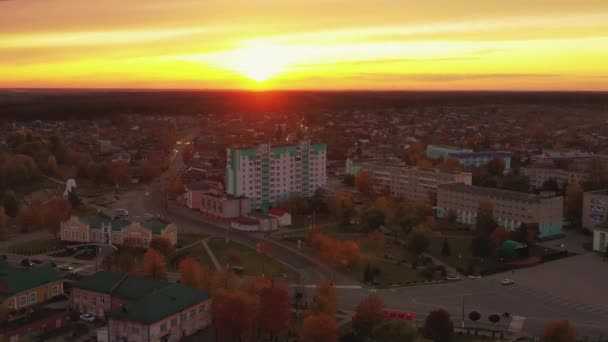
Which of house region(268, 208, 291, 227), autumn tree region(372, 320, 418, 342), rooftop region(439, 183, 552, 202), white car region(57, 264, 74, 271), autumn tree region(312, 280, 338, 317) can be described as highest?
rooftop region(439, 183, 552, 202)

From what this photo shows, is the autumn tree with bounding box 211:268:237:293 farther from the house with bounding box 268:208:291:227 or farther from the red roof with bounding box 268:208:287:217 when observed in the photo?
the red roof with bounding box 268:208:287:217

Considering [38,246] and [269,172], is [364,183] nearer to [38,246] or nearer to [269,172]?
[269,172]

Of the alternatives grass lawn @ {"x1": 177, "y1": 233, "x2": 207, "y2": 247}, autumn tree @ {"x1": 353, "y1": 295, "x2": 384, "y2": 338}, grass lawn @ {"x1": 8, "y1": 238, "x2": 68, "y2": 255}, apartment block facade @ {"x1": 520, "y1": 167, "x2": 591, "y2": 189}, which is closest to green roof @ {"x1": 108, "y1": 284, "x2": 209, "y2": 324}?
autumn tree @ {"x1": 353, "y1": 295, "x2": 384, "y2": 338}

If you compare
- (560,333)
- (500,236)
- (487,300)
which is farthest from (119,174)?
(560,333)

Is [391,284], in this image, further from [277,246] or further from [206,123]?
[206,123]

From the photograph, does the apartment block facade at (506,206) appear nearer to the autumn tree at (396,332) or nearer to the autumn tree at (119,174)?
the autumn tree at (396,332)

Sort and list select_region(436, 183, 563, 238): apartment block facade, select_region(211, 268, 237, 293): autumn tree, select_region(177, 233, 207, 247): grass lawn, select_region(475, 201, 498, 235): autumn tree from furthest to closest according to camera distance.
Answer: select_region(436, 183, 563, 238): apartment block facade, select_region(475, 201, 498, 235): autumn tree, select_region(177, 233, 207, 247): grass lawn, select_region(211, 268, 237, 293): autumn tree

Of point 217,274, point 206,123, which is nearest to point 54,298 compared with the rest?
point 217,274

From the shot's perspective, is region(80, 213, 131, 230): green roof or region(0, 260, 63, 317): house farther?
region(80, 213, 131, 230): green roof
